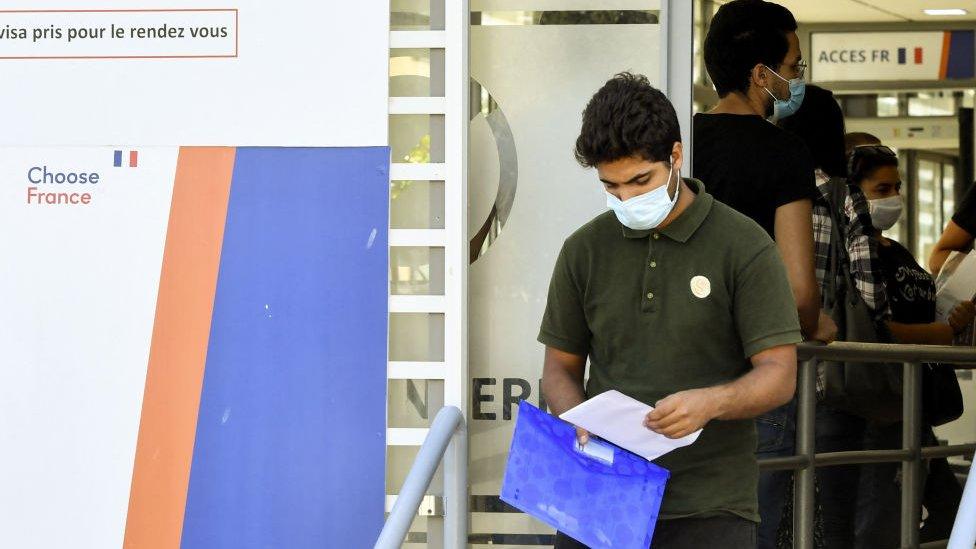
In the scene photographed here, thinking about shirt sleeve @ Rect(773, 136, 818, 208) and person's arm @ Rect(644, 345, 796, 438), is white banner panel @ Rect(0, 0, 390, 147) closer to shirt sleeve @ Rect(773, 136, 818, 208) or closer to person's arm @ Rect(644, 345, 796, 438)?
shirt sleeve @ Rect(773, 136, 818, 208)

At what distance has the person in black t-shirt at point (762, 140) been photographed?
3.38m

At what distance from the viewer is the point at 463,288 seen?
3480 mm

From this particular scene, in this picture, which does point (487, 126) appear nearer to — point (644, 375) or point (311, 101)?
point (311, 101)

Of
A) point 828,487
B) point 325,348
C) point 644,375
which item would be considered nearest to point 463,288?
point 325,348

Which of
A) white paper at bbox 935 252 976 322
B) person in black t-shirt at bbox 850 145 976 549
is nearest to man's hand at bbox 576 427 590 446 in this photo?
person in black t-shirt at bbox 850 145 976 549

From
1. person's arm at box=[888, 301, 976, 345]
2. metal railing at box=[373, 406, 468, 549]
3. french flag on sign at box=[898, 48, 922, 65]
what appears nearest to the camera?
metal railing at box=[373, 406, 468, 549]

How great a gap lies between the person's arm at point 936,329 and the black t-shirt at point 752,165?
151cm

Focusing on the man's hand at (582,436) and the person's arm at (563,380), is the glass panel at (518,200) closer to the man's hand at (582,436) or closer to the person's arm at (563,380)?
the person's arm at (563,380)

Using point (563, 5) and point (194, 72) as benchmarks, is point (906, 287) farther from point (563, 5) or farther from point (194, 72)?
point (194, 72)

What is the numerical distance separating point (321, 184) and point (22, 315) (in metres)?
0.81

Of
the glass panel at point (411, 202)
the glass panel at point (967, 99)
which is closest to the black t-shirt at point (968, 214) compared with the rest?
the glass panel at point (411, 202)

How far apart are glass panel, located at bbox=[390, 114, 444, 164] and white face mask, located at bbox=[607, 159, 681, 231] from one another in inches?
40.4

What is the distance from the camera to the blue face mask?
3.65 m

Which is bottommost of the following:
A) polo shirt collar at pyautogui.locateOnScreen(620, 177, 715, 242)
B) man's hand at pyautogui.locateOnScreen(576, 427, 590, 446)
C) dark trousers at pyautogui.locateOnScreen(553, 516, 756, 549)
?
dark trousers at pyautogui.locateOnScreen(553, 516, 756, 549)
